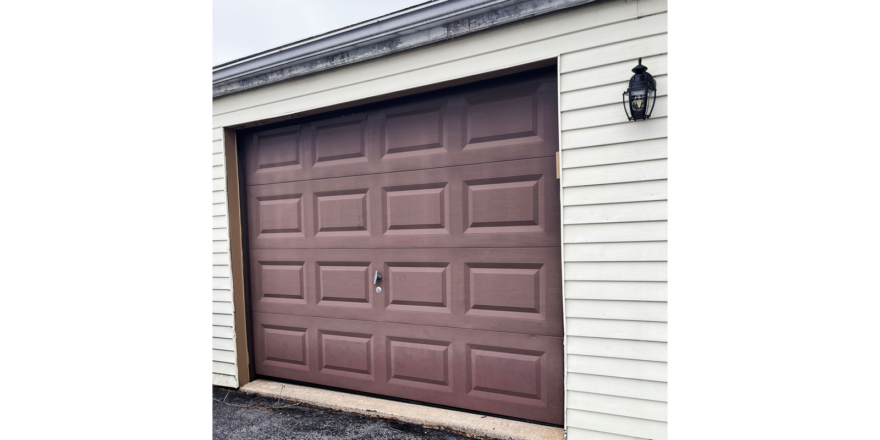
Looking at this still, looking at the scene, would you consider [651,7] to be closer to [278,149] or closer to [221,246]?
[278,149]

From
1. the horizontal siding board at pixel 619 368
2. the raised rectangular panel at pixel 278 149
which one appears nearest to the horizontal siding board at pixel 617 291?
the horizontal siding board at pixel 619 368

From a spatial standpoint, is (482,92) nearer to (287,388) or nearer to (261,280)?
(261,280)

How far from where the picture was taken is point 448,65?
2621 millimetres

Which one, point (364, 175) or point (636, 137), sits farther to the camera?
point (364, 175)

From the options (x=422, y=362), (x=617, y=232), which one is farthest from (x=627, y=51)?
(x=422, y=362)

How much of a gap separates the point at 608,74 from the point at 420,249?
5.24ft

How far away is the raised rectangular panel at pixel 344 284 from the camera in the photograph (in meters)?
3.09

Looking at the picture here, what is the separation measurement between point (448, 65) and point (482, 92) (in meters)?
0.28

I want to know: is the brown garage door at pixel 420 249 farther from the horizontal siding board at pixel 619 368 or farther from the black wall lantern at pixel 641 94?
the black wall lantern at pixel 641 94

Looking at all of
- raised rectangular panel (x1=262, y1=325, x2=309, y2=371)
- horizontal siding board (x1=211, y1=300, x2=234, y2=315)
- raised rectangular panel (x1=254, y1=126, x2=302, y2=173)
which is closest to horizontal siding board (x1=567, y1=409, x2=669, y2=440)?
raised rectangular panel (x1=262, y1=325, x2=309, y2=371)

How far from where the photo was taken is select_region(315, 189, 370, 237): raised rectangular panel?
3.07 meters
